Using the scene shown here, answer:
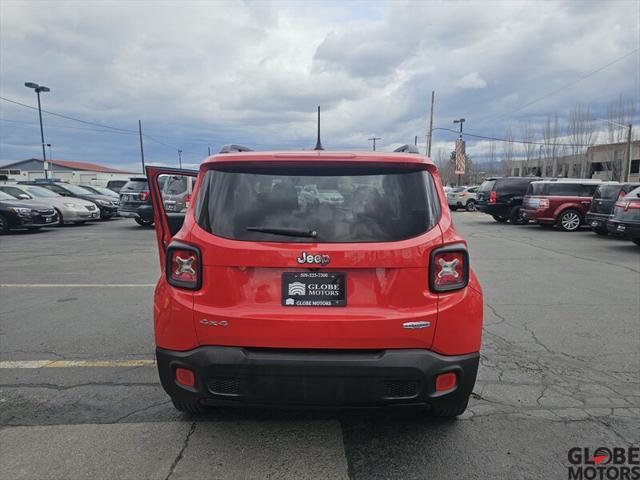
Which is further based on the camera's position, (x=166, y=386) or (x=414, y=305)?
(x=166, y=386)

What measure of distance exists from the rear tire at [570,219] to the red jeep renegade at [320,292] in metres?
15.6

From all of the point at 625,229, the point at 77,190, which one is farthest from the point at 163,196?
the point at 625,229

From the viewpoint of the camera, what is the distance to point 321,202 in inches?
102

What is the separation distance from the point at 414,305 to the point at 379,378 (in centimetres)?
44

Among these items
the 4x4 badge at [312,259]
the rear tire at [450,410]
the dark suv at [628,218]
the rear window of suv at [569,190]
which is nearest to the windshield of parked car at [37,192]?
the 4x4 badge at [312,259]

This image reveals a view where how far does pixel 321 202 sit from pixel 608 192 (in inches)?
533

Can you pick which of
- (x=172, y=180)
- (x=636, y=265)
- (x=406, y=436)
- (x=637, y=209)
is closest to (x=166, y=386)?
(x=406, y=436)

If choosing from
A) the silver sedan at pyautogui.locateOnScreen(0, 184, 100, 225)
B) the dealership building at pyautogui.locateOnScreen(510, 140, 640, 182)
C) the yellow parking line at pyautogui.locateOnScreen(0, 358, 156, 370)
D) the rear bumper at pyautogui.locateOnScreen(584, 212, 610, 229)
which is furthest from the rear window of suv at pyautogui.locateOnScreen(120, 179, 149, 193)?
the dealership building at pyautogui.locateOnScreen(510, 140, 640, 182)

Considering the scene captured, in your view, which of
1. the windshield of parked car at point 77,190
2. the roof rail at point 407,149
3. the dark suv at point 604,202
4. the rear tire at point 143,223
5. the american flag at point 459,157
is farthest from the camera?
the american flag at point 459,157

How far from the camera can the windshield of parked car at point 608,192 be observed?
1286 cm

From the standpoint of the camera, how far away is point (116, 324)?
202 inches

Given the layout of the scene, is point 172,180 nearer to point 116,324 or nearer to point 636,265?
point 116,324

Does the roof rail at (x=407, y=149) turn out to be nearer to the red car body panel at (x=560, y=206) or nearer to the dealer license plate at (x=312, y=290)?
the dealer license plate at (x=312, y=290)

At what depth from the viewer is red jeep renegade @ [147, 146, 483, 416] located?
7.91 ft
